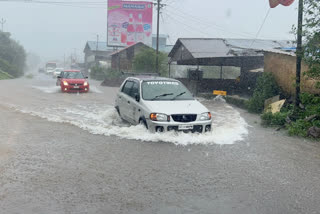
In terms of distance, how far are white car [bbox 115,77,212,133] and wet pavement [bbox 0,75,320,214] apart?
242 mm

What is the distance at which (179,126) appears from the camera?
8.18 meters

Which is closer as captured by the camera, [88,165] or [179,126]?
[88,165]

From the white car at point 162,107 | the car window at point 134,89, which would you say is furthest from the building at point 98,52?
the white car at point 162,107

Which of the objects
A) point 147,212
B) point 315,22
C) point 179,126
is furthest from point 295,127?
point 147,212

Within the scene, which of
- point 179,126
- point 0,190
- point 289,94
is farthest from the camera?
point 289,94

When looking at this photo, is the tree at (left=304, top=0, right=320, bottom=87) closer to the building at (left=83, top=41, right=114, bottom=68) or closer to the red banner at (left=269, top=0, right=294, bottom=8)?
the red banner at (left=269, top=0, right=294, bottom=8)

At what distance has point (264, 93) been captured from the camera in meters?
14.9

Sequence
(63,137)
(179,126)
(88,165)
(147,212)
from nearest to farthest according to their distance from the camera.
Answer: (147,212)
(88,165)
(179,126)
(63,137)

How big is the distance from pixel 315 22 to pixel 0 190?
910 centimetres

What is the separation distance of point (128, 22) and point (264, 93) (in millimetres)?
34639

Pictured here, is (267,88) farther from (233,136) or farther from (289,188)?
(289,188)

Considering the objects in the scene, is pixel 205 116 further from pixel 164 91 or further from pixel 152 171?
pixel 152 171

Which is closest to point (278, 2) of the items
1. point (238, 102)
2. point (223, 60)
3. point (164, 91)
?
point (238, 102)

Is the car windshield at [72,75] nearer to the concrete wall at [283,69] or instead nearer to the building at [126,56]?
the concrete wall at [283,69]
